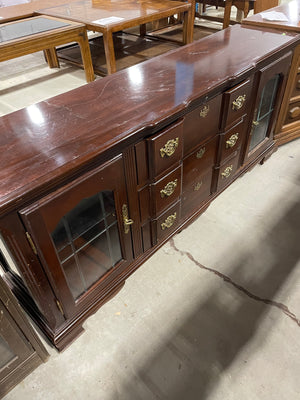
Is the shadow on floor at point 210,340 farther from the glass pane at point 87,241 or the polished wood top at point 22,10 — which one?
the polished wood top at point 22,10

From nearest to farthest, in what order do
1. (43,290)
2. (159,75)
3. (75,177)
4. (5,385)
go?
(75,177) → (43,290) → (5,385) → (159,75)

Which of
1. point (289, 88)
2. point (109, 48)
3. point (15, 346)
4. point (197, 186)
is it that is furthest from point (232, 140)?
point (109, 48)

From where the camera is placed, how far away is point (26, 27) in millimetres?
3092

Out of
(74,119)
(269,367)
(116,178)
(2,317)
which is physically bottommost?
(269,367)

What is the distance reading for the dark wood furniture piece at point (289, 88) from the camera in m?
1.99

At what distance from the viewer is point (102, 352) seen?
53.6 inches

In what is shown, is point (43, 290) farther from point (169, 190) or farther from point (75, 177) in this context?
point (169, 190)

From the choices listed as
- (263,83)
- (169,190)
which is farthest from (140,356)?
(263,83)

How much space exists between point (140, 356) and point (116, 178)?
0.84 metres

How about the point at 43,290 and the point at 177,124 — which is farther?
the point at 177,124

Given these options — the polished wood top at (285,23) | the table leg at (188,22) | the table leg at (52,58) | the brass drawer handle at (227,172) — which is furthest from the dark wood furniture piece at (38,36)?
the brass drawer handle at (227,172)

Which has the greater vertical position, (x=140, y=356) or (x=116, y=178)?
(x=116, y=178)

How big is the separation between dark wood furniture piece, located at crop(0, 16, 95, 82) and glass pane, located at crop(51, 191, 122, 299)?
2363 mm

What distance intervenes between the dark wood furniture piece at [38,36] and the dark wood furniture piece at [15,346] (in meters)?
2.54
